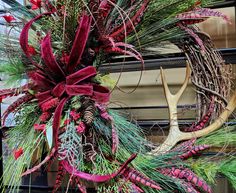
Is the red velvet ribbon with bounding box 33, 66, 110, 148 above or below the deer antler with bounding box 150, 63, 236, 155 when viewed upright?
above

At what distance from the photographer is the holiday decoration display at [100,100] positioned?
2.13 feet

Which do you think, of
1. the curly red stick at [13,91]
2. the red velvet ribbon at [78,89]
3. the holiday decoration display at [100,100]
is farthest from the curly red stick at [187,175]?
the curly red stick at [13,91]

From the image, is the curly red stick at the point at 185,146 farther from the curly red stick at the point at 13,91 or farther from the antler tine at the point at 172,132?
the curly red stick at the point at 13,91

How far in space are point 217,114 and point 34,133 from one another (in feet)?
1.31

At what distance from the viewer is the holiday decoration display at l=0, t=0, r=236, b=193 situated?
2.13 ft

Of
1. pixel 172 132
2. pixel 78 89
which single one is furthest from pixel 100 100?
pixel 172 132

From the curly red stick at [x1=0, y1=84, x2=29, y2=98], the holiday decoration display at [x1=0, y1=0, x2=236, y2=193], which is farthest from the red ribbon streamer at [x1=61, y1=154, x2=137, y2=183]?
the curly red stick at [x1=0, y1=84, x2=29, y2=98]

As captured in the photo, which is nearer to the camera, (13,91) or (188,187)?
(188,187)

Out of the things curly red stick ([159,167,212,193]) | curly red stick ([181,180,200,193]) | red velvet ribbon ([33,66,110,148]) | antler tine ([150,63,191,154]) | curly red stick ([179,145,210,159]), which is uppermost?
red velvet ribbon ([33,66,110,148])

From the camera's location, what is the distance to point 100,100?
670 mm

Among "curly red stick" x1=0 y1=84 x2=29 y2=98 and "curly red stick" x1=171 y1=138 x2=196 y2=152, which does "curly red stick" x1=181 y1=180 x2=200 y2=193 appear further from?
"curly red stick" x1=0 y1=84 x2=29 y2=98

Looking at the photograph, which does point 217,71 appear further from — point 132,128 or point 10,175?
point 10,175

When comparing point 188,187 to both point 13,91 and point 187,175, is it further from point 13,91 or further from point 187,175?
point 13,91

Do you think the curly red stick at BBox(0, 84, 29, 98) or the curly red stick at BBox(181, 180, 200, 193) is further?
the curly red stick at BBox(0, 84, 29, 98)
